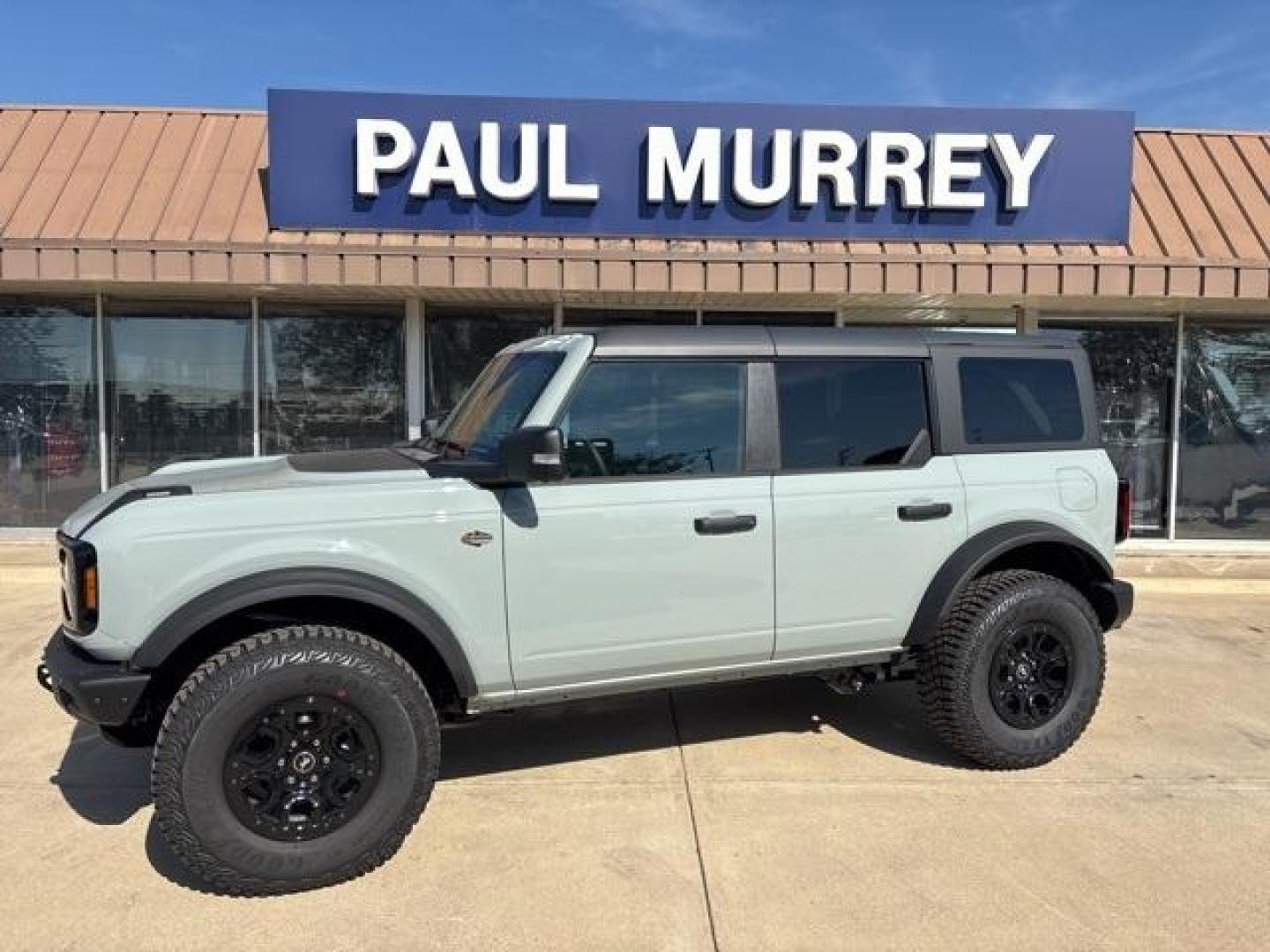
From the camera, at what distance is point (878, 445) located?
414cm

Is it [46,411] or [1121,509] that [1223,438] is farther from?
[46,411]

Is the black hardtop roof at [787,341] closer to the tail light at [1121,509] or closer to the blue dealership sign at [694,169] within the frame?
the tail light at [1121,509]

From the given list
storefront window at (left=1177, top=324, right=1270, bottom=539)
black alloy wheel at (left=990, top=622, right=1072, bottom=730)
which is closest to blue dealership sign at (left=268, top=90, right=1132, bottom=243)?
storefront window at (left=1177, top=324, right=1270, bottom=539)

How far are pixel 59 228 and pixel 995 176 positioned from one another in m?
8.01

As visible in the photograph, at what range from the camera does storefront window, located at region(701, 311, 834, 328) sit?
31.6 feet

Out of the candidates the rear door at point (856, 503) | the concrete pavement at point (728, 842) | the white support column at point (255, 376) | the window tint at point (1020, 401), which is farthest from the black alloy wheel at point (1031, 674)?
the white support column at point (255, 376)

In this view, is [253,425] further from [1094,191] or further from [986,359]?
[1094,191]

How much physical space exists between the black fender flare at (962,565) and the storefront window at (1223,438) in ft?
21.8

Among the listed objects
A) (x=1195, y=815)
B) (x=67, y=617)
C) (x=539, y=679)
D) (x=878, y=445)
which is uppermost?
(x=878, y=445)

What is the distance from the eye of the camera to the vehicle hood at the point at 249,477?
10.8 ft

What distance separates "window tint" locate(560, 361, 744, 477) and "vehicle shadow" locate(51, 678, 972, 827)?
1486 millimetres

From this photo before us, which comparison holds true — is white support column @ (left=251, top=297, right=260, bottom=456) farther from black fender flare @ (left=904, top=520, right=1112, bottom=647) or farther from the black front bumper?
black fender flare @ (left=904, top=520, right=1112, bottom=647)

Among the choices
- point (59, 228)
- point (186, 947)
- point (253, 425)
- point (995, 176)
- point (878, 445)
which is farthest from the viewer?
point (253, 425)

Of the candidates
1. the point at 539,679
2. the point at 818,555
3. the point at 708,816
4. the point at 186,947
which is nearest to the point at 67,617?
the point at 186,947
